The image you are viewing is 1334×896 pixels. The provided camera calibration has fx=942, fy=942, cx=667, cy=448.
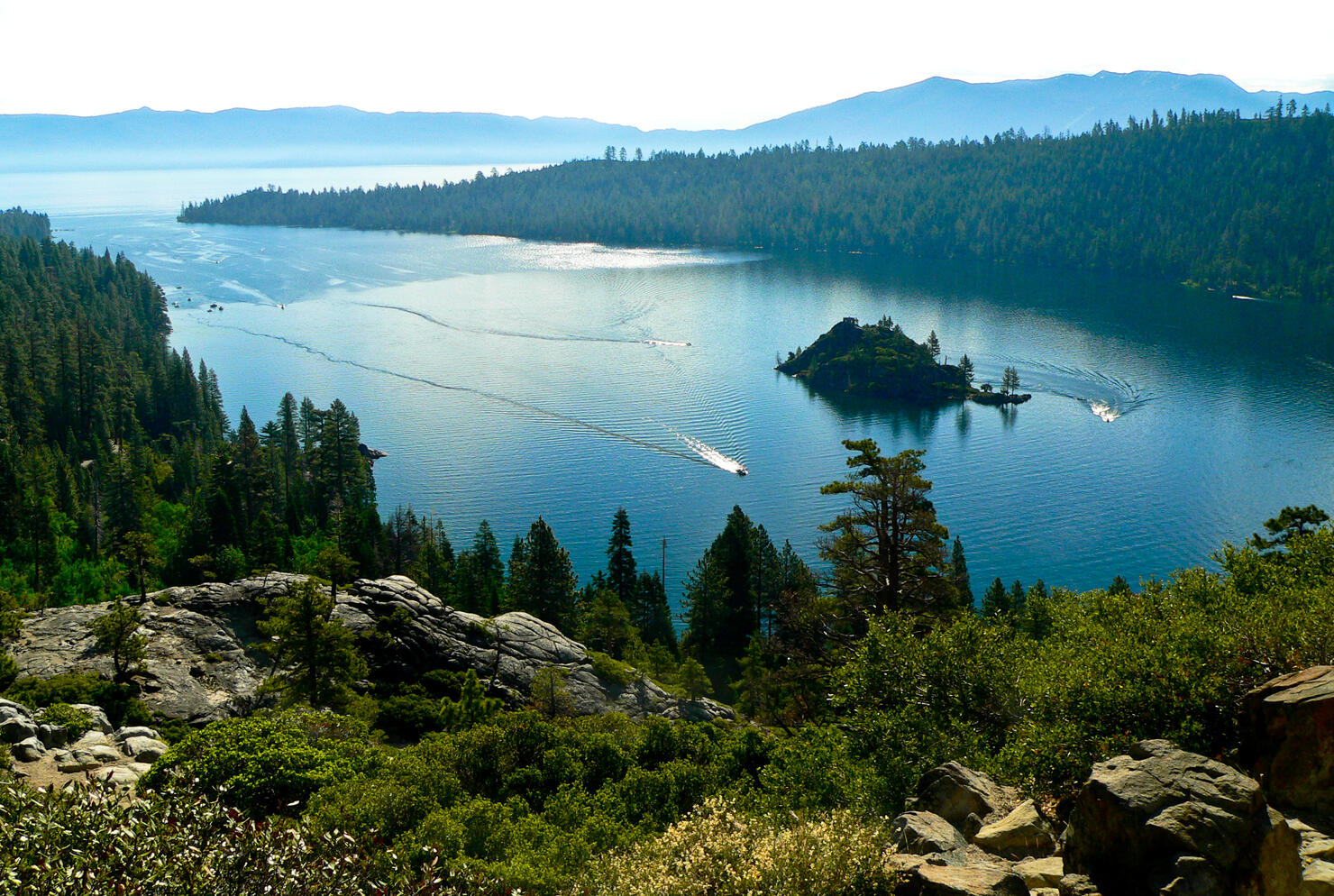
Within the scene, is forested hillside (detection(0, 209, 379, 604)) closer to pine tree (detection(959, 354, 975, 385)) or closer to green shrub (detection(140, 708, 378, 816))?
green shrub (detection(140, 708, 378, 816))

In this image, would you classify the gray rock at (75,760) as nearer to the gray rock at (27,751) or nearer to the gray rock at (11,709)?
the gray rock at (27,751)

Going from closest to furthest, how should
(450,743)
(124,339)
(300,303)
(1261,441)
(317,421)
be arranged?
(450,743) → (317,421) → (1261,441) → (124,339) → (300,303)

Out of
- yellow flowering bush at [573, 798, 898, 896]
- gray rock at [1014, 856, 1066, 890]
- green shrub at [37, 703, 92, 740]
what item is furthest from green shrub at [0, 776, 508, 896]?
green shrub at [37, 703, 92, 740]

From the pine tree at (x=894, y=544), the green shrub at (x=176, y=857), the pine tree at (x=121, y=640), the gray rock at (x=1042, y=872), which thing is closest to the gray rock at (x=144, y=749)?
the pine tree at (x=121, y=640)

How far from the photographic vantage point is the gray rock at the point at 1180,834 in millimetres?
14961

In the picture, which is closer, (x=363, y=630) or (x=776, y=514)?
(x=363, y=630)

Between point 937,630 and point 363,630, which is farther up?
point 937,630

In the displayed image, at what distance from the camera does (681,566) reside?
274 ft

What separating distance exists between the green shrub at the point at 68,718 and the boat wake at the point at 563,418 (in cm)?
7467

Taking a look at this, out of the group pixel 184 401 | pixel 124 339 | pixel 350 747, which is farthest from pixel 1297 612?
pixel 124 339

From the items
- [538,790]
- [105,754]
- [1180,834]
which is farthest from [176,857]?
[1180,834]

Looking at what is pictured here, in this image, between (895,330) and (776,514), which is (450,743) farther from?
(895,330)

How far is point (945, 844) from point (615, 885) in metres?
6.73

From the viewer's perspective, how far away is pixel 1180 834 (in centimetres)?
1532
